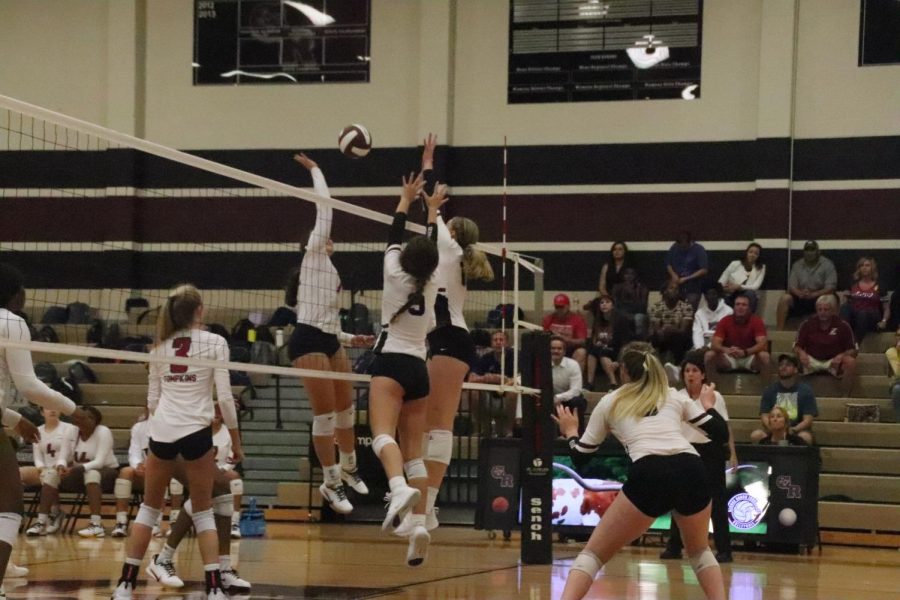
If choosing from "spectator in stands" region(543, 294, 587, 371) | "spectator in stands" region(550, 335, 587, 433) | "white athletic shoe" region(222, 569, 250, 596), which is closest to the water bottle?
"spectator in stands" region(550, 335, 587, 433)

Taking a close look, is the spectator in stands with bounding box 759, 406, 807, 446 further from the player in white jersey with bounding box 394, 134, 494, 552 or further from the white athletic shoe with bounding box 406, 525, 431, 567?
the white athletic shoe with bounding box 406, 525, 431, 567

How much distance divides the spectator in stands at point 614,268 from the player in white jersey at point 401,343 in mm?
11165

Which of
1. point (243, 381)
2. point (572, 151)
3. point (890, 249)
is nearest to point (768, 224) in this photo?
point (890, 249)

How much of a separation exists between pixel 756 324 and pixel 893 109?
14.4 ft

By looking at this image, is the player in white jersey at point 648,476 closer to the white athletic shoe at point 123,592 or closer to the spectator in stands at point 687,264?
the white athletic shoe at point 123,592

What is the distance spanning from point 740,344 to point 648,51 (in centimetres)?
516

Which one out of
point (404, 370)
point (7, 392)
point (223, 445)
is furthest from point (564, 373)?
point (7, 392)

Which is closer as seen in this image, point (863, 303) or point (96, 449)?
point (96, 449)

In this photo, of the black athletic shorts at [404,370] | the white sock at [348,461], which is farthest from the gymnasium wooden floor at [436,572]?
the black athletic shorts at [404,370]

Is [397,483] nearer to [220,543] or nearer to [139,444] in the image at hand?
[220,543]

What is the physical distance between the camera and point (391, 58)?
20.7 meters

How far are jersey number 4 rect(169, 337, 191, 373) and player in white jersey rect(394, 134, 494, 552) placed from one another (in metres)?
1.65

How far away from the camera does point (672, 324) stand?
17.8 meters

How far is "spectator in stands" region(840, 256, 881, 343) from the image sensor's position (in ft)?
57.9
